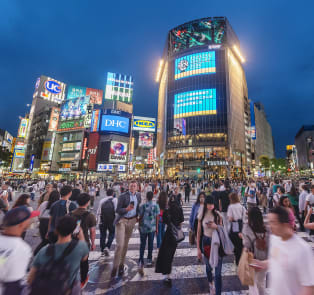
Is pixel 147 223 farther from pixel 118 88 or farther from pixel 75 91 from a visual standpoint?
pixel 75 91

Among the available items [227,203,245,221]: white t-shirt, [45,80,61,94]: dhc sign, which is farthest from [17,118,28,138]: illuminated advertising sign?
[227,203,245,221]: white t-shirt

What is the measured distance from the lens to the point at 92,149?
2425 inches

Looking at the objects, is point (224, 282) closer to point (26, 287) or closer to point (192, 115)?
point (26, 287)

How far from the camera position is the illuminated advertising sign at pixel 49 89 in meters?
90.6

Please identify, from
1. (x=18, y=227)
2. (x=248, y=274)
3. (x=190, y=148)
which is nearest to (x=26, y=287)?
(x=18, y=227)

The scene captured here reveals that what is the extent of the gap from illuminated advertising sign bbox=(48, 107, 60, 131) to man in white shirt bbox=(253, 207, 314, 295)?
82.2 m

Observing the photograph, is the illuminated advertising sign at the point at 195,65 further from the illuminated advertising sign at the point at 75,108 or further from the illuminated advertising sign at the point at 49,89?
the illuminated advertising sign at the point at 49,89

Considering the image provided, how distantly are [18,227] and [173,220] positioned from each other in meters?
3.06

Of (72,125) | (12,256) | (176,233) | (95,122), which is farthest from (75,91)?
(12,256)

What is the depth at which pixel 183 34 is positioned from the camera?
78125 mm

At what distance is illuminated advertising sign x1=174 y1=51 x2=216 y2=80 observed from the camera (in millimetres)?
70119

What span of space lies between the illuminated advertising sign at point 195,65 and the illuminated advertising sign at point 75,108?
38897 mm

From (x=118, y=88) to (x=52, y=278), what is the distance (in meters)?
70.2

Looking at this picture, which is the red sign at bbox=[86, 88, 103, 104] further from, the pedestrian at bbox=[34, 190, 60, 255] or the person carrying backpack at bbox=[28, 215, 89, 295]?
the person carrying backpack at bbox=[28, 215, 89, 295]
